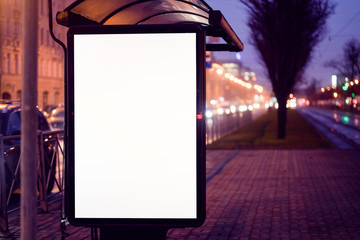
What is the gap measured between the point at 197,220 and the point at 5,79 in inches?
1733

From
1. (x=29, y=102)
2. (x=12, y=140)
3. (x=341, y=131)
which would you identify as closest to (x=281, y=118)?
(x=341, y=131)

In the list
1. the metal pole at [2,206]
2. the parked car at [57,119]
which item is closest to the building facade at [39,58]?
the parked car at [57,119]

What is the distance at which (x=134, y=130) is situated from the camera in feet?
14.7

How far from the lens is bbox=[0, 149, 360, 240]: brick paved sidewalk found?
22.9ft

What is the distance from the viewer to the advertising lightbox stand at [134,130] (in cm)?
441

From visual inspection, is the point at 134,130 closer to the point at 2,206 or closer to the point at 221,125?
the point at 2,206

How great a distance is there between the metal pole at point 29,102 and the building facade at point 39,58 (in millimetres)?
37054

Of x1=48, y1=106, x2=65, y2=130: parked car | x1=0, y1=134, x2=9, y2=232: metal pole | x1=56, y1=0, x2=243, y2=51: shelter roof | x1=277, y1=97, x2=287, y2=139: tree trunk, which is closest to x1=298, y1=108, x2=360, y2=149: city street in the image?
x1=277, y1=97, x2=287, y2=139: tree trunk

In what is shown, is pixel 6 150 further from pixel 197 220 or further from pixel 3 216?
pixel 197 220

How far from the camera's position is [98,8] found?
5289mm

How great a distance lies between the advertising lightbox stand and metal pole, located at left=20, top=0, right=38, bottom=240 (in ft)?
3.51

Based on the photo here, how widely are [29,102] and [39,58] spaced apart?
5268 centimetres

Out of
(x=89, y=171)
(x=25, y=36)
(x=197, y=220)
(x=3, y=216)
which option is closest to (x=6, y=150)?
(x=3, y=216)

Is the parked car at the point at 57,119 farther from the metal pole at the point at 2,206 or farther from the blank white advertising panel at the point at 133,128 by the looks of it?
the blank white advertising panel at the point at 133,128
